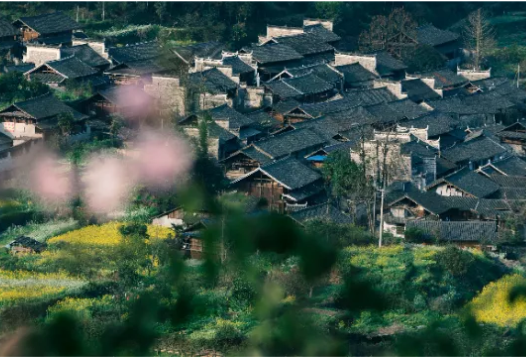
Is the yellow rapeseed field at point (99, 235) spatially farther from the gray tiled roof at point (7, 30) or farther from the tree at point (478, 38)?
the tree at point (478, 38)

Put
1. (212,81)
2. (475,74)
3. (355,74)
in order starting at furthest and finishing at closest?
(475,74) → (355,74) → (212,81)

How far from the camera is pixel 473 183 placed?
22406mm

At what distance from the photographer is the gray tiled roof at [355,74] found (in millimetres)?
30016

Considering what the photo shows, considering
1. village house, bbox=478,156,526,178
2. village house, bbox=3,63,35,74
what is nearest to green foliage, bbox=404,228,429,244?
village house, bbox=478,156,526,178

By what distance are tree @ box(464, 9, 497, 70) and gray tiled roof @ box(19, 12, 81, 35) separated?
38.6 ft

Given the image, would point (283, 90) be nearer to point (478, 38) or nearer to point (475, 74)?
point (475, 74)

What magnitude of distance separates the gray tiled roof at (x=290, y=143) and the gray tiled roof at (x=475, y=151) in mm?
2815

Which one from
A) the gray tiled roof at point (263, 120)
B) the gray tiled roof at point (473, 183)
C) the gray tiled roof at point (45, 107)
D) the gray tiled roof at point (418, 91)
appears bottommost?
the gray tiled roof at point (418, 91)

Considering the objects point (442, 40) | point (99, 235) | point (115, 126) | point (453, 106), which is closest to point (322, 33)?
point (442, 40)

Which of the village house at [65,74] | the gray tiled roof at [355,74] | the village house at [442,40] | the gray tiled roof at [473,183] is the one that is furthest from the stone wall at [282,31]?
the gray tiled roof at [473,183]

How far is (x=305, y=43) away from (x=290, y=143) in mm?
8740

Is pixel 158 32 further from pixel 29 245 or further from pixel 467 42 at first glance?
pixel 29 245

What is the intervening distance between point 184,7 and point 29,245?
1659 centimetres

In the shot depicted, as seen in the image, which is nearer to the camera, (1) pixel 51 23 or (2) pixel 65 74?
(2) pixel 65 74
